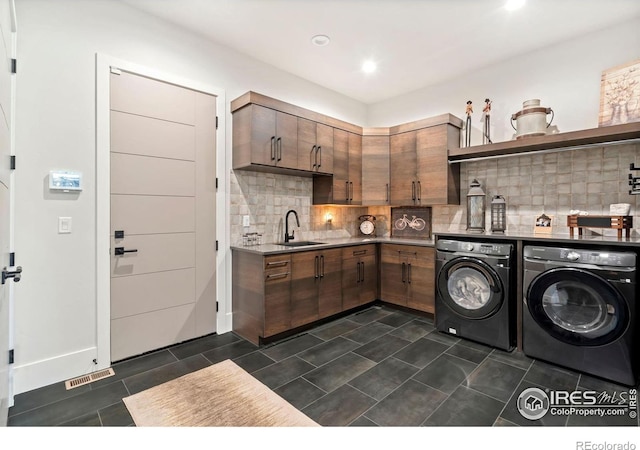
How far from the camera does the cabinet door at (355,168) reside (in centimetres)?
430

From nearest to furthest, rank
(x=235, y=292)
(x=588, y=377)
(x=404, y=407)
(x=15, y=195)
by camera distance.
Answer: (x=404, y=407) → (x=15, y=195) → (x=588, y=377) → (x=235, y=292)

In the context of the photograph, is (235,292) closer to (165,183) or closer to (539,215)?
(165,183)

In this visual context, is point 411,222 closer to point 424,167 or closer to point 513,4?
point 424,167

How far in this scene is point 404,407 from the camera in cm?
207

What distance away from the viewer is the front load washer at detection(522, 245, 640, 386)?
2.33 m

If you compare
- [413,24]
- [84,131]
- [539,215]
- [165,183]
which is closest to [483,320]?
[539,215]

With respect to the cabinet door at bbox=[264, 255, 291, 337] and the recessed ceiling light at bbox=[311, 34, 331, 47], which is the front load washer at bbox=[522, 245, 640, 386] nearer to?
the cabinet door at bbox=[264, 255, 291, 337]

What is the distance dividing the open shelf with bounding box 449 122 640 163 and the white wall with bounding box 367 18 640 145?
1.03 ft

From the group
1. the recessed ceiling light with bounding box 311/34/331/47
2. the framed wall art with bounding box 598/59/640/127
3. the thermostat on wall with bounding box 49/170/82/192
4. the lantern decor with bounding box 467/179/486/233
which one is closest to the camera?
the thermostat on wall with bounding box 49/170/82/192

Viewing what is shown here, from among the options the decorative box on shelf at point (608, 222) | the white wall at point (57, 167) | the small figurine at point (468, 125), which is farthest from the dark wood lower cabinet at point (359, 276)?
the white wall at point (57, 167)

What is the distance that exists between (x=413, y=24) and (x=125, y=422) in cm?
376

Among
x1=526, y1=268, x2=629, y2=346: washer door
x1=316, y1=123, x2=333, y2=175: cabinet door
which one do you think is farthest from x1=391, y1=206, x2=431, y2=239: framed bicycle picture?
x1=526, y1=268, x2=629, y2=346: washer door

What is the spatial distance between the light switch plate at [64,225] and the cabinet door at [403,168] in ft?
11.3

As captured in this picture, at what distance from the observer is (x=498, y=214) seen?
3562 millimetres
